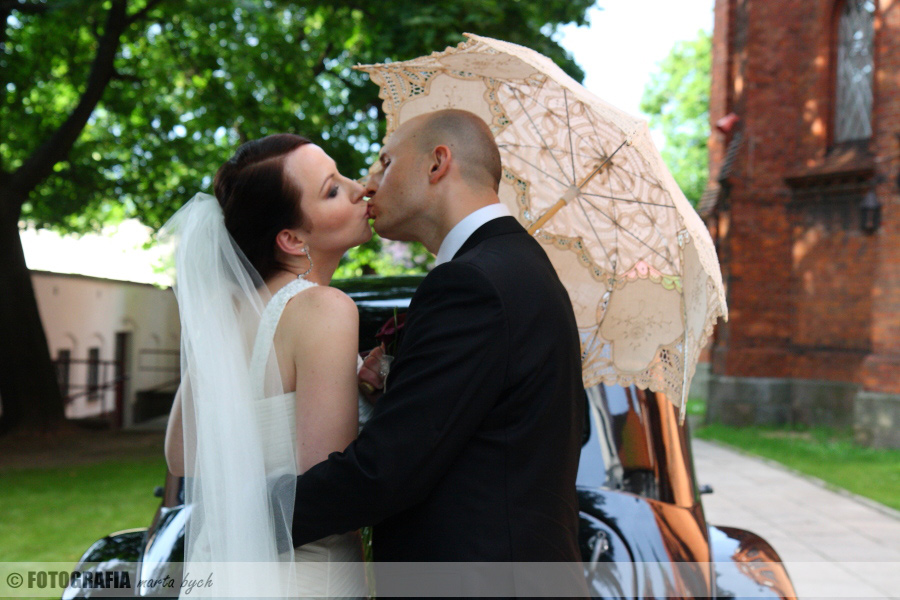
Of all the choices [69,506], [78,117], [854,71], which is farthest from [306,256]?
[854,71]

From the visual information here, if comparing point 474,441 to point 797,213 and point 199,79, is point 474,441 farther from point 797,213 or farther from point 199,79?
point 797,213

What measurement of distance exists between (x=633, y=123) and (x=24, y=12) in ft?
46.6

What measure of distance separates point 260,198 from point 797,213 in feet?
52.0

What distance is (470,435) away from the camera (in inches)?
75.4

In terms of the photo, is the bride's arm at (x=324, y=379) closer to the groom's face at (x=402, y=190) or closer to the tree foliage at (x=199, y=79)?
the groom's face at (x=402, y=190)

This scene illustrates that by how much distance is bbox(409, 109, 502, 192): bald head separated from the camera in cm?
226

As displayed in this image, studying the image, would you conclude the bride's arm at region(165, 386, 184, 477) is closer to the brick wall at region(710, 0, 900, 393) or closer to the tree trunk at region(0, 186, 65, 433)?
the tree trunk at region(0, 186, 65, 433)

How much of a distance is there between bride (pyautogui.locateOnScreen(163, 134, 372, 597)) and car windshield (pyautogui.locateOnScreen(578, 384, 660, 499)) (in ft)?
5.30

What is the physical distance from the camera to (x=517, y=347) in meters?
1.95

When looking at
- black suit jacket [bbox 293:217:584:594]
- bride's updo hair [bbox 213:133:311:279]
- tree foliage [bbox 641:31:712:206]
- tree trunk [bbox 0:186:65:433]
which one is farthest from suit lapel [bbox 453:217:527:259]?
tree foliage [bbox 641:31:712:206]

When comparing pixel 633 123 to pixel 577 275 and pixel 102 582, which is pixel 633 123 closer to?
pixel 577 275

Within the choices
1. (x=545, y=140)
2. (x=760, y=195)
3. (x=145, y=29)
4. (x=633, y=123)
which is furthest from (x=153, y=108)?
(x=633, y=123)

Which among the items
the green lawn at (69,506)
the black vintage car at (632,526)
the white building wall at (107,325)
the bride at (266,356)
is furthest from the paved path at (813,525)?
the white building wall at (107,325)

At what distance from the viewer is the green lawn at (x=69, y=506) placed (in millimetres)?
8297
